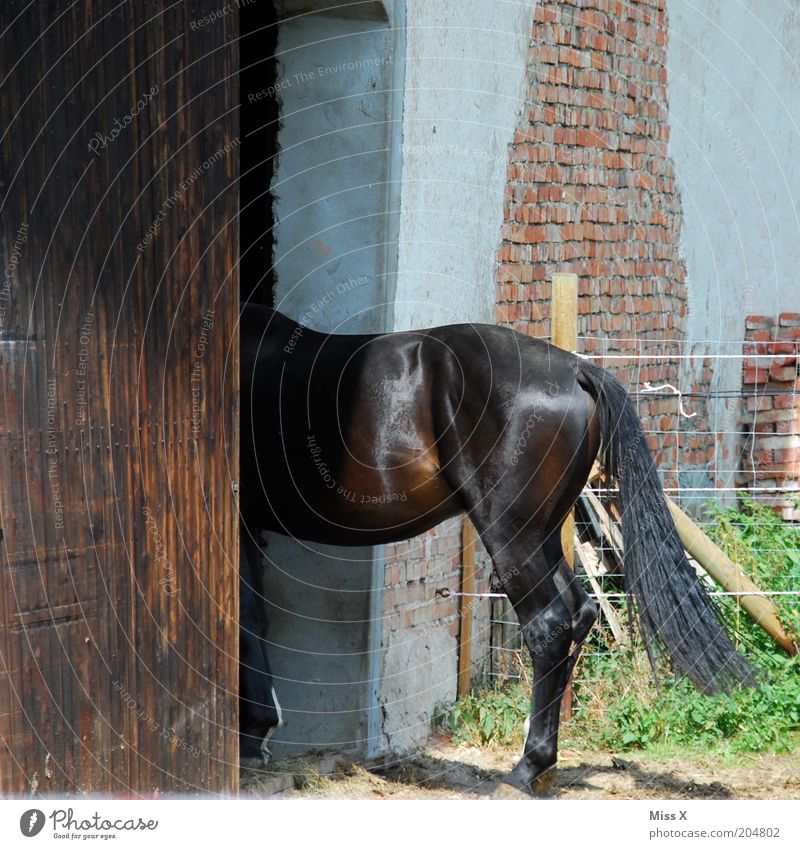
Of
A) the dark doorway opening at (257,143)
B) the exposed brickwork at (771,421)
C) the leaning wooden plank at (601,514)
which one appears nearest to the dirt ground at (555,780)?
the leaning wooden plank at (601,514)

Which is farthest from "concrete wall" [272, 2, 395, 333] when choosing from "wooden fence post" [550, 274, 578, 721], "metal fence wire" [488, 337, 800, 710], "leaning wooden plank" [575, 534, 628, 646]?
"leaning wooden plank" [575, 534, 628, 646]

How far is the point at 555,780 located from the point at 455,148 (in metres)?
2.53

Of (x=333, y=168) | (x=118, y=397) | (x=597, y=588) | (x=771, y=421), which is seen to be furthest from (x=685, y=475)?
(x=118, y=397)

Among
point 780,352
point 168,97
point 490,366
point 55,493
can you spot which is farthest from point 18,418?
point 780,352

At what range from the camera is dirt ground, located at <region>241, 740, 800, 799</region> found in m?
4.41

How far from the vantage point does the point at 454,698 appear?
17.4ft

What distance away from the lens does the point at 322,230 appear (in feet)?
15.9

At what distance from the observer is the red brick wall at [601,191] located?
567 cm

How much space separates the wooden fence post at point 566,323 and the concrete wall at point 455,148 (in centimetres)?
40

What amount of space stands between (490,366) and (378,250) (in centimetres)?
83

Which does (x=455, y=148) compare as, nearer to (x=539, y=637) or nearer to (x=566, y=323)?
(x=566, y=323)

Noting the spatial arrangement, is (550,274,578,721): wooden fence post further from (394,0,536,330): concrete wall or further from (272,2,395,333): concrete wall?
(272,2,395,333): concrete wall

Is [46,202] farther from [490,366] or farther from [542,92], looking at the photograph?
[542,92]

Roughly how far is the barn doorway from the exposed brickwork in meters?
3.82
